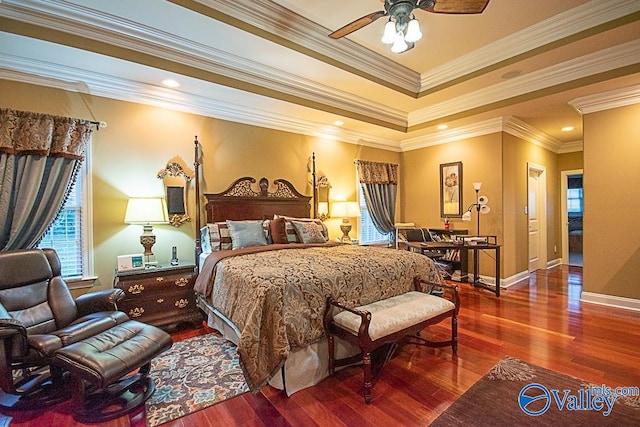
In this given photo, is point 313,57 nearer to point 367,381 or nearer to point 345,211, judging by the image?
point 345,211

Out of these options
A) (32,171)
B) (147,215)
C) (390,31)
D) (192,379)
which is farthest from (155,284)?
(390,31)

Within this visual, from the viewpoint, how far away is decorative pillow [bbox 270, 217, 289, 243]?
12.8 feet

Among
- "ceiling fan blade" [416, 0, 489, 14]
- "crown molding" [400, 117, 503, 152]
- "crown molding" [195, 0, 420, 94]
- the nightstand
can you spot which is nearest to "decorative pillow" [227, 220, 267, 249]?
the nightstand

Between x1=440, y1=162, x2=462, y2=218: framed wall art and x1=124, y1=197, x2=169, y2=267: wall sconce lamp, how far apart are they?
4778 mm

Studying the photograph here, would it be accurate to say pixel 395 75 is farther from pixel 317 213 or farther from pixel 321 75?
pixel 317 213

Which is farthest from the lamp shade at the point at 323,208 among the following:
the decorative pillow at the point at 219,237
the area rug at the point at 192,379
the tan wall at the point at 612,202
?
the tan wall at the point at 612,202

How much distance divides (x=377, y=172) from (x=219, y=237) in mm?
3465

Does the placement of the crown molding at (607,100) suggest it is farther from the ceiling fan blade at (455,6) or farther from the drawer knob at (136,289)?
the drawer knob at (136,289)

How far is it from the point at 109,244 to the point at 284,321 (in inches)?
Answer: 96.9

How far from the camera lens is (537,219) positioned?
620cm

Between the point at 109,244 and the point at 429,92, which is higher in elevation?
the point at 429,92

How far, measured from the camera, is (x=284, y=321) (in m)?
2.11

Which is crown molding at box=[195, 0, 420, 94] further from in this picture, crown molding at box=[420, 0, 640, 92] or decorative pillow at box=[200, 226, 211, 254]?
decorative pillow at box=[200, 226, 211, 254]

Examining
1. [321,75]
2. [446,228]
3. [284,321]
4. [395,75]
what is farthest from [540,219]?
[284,321]
